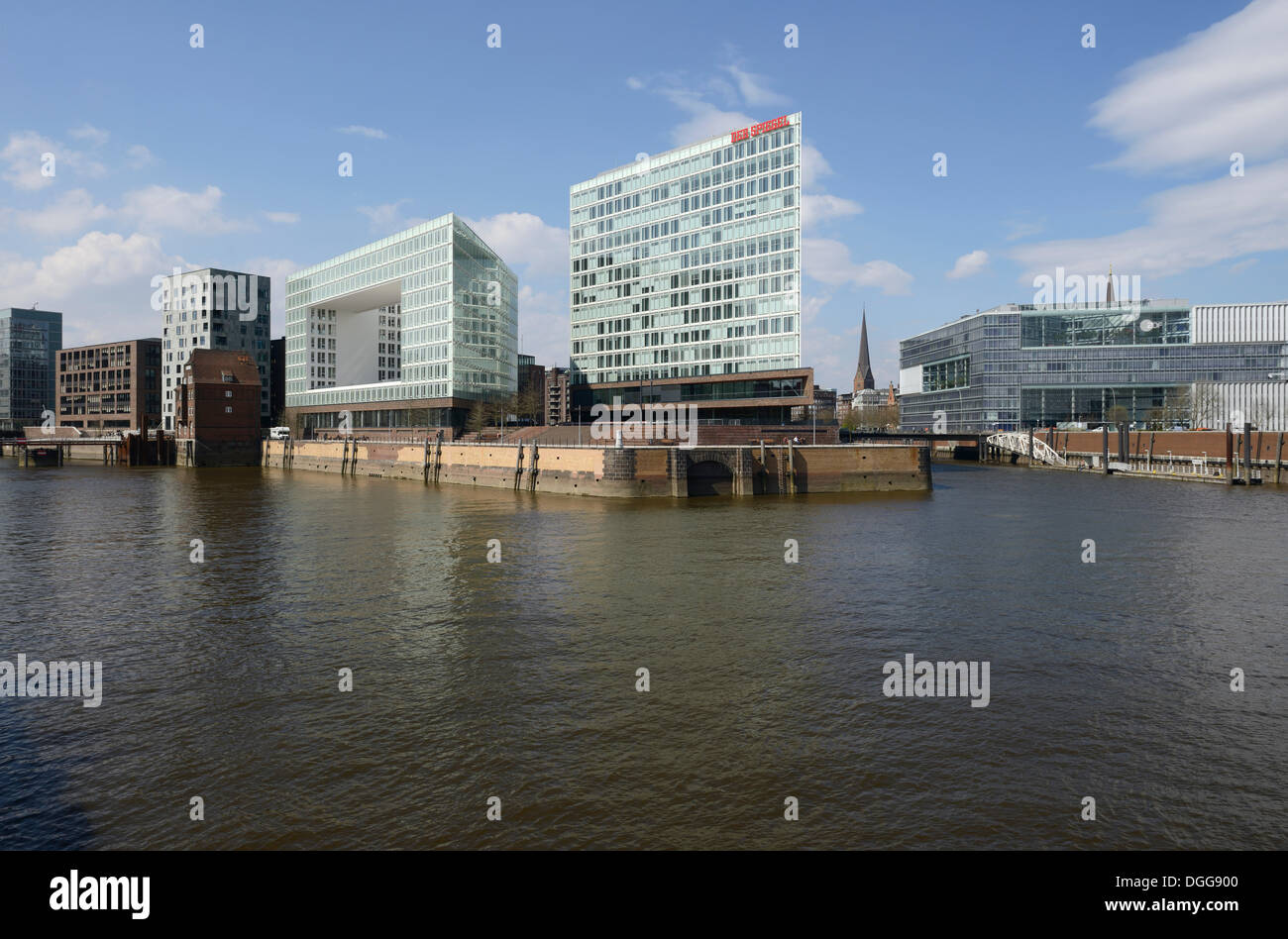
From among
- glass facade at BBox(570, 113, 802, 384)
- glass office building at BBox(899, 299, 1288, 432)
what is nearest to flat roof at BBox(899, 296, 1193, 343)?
glass office building at BBox(899, 299, 1288, 432)

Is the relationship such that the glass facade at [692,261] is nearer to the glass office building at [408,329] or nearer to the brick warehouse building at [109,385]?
the glass office building at [408,329]

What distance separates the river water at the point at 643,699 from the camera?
1039cm

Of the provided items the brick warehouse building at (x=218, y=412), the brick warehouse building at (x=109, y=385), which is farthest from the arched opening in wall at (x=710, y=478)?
the brick warehouse building at (x=109, y=385)

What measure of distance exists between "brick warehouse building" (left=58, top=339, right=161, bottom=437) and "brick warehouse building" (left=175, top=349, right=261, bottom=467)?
6263 centimetres

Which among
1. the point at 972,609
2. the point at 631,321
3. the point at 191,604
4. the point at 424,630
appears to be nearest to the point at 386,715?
the point at 424,630

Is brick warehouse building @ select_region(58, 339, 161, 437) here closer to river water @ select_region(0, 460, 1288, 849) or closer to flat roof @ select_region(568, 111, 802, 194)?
flat roof @ select_region(568, 111, 802, 194)

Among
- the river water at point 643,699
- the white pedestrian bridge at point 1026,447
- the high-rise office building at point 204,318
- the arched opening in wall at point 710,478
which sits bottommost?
the river water at point 643,699

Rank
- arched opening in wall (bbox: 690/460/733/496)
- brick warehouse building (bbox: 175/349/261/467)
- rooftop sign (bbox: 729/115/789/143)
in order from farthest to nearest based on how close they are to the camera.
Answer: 1. brick warehouse building (bbox: 175/349/261/467)
2. rooftop sign (bbox: 729/115/789/143)
3. arched opening in wall (bbox: 690/460/733/496)

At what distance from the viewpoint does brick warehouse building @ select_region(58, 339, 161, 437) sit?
17825cm

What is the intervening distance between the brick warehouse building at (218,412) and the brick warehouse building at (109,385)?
2466 inches

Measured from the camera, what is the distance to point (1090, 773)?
1178 cm

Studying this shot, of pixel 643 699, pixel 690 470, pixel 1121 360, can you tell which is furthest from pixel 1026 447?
pixel 643 699
